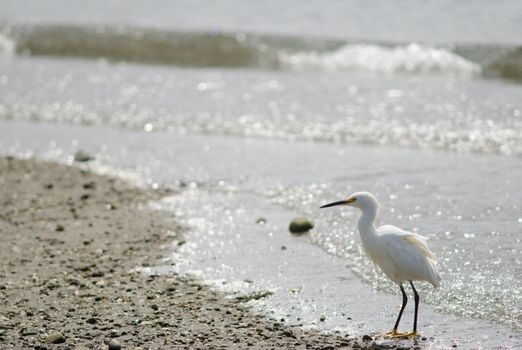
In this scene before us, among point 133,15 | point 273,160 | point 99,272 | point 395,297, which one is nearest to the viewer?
point 395,297

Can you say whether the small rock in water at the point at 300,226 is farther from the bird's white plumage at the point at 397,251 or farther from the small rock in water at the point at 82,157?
the small rock in water at the point at 82,157

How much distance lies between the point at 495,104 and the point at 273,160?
3320 millimetres

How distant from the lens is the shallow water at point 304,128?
6.05 metres

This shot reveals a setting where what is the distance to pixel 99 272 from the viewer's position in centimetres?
625

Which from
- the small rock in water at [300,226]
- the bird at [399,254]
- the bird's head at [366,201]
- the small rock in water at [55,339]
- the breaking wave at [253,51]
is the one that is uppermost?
the bird's head at [366,201]

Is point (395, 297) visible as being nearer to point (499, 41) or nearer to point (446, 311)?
point (446, 311)

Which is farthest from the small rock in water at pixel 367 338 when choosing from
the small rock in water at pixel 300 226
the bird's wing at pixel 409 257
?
the small rock in water at pixel 300 226

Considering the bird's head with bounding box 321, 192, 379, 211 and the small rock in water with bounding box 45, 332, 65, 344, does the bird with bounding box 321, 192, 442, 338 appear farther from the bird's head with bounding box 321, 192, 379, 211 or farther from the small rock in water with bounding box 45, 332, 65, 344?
the small rock in water with bounding box 45, 332, 65, 344

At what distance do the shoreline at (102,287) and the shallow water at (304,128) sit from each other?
261 millimetres

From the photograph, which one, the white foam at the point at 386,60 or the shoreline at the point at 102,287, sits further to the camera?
the white foam at the point at 386,60

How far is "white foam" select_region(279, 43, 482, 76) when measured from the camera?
1370cm

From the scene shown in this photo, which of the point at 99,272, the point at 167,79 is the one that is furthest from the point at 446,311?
the point at 167,79

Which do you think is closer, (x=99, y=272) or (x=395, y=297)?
(x=395, y=297)

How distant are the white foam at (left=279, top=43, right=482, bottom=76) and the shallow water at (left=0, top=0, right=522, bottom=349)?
37mm
